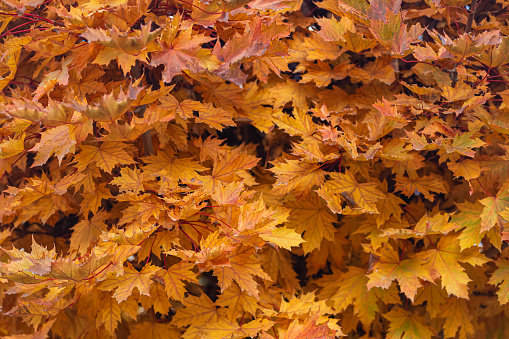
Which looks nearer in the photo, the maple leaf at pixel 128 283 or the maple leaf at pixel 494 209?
the maple leaf at pixel 128 283

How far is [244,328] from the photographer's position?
176cm

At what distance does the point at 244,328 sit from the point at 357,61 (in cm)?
178

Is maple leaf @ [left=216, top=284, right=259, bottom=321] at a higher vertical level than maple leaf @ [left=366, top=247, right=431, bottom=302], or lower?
lower

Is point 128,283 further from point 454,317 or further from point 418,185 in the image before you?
point 454,317

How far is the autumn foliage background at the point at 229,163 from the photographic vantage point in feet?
4.96

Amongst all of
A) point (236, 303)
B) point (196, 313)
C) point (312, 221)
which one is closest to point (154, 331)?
point (196, 313)

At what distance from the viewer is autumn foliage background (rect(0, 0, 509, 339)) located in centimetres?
151

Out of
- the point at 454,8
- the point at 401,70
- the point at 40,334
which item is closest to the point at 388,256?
the point at 401,70

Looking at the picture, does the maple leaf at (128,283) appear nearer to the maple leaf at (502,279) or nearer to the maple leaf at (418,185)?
the maple leaf at (418,185)

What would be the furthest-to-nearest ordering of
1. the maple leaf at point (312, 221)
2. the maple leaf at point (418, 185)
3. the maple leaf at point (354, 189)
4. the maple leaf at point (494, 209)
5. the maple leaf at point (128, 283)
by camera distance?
1. the maple leaf at point (312, 221)
2. the maple leaf at point (418, 185)
3. the maple leaf at point (354, 189)
4. the maple leaf at point (494, 209)
5. the maple leaf at point (128, 283)

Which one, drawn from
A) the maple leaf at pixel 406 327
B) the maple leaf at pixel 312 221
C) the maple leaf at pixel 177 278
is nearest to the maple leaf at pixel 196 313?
the maple leaf at pixel 177 278

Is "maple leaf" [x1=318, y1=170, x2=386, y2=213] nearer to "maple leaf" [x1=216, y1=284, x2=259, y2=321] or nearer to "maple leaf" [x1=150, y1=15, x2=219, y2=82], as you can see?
"maple leaf" [x1=216, y1=284, x2=259, y2=321]

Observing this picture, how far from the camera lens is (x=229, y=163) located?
1.95 meters

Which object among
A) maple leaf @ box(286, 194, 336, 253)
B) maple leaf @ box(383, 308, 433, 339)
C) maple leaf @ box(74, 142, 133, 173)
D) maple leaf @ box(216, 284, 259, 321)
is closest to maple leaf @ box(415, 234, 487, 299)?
maple leaf @ box(383, 308, 433, 339)
